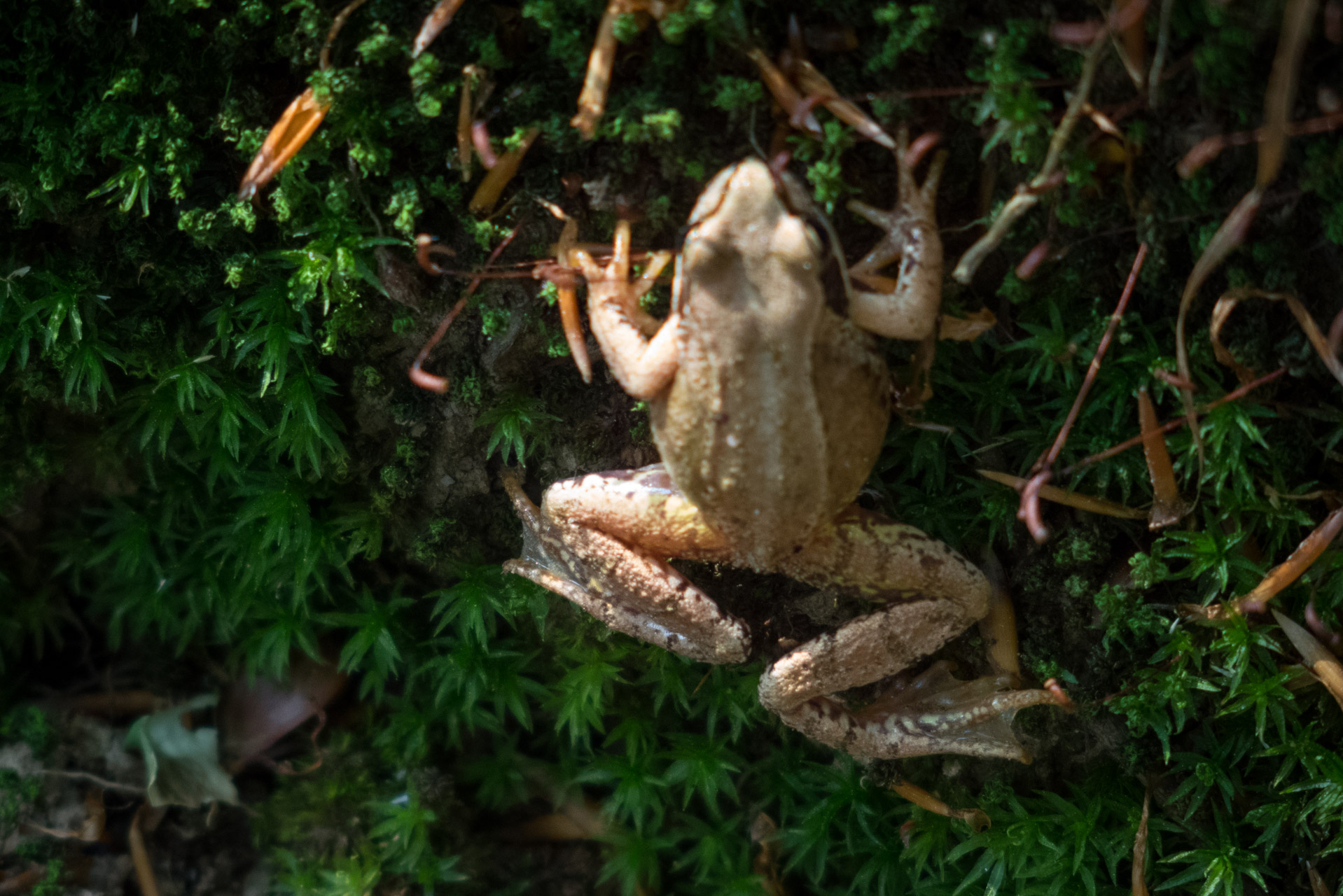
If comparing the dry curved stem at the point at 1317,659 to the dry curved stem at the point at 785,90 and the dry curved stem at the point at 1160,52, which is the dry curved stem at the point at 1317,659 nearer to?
the dry curved stem at the point at 1160,52

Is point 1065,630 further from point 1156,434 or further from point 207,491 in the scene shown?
point 207,491

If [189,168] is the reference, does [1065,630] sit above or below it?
below

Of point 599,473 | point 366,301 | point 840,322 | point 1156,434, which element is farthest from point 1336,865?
point 366,301

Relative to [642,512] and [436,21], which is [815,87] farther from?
[642,512]

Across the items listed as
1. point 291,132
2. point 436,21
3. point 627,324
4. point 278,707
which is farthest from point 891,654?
point 278,707

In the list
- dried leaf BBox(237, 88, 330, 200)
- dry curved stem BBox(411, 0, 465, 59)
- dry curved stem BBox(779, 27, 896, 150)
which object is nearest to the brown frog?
dry curved stem BBox(779, 27, 896, 150)

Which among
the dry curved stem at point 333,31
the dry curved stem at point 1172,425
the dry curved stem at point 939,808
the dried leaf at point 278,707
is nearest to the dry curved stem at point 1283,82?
the dry curved stem at point 1172,425
